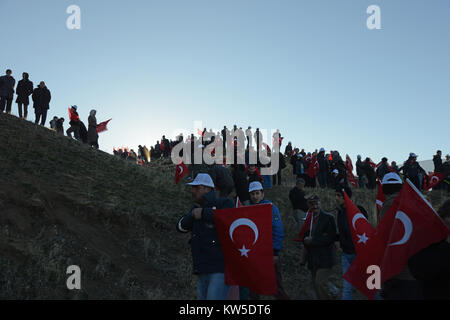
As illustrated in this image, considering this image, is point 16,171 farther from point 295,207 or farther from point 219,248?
point 219,248

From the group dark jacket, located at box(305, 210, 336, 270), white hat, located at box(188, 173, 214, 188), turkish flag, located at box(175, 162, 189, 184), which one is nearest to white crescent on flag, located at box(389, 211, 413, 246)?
A: white hat, located at box(188, 173, 214, 188)

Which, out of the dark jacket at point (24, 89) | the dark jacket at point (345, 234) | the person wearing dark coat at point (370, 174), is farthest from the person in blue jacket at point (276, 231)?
the person wearing dark coat at point (370, 174)

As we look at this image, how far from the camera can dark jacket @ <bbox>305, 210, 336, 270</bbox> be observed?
765 cm

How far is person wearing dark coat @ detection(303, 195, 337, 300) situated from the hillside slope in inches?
96.2

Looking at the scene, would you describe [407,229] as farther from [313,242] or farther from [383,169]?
[383,169]

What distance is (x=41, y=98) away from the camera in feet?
64.3

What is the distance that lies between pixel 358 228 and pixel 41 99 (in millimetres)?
16525

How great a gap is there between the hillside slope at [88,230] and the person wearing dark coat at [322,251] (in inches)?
96.2

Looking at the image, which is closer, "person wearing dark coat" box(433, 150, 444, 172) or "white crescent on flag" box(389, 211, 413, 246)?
"white crescent on flag" box(389, 211, 413, 246)

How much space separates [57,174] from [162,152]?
2248cm

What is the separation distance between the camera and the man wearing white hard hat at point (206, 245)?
523 centimetres

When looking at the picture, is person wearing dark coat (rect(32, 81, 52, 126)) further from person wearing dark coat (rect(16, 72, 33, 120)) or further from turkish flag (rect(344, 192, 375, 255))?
turkish flag (rect(344, 192, 375, 255))
